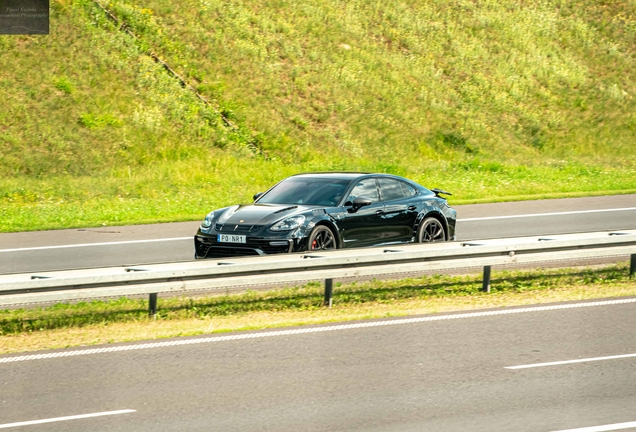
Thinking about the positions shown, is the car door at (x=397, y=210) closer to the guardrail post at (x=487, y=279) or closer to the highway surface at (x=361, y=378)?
the guardrail post at (x=487, y=279)

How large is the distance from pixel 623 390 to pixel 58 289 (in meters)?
5.94

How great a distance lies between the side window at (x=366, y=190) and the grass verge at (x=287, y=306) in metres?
1.78

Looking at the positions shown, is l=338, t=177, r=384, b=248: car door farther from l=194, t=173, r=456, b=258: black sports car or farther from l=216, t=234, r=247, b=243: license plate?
l=216, t=234, r=247, b=243: license plate

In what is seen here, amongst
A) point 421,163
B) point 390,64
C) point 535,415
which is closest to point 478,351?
point 535,415

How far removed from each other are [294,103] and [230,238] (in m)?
20.7

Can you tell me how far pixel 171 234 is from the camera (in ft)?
63.1

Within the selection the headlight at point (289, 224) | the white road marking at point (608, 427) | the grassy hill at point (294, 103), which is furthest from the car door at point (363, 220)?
the white road marking at point (608, 427)

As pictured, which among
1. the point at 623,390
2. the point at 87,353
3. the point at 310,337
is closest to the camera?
the point at 623,390

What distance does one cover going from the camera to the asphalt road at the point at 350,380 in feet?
23.0

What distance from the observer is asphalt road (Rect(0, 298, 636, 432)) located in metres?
7.02

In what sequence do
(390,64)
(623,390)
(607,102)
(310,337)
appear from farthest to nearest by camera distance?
(607,102)
(390,64)
(310,337)
(623,390)

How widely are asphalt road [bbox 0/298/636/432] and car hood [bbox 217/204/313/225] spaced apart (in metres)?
3.54

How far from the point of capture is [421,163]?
3192 cm

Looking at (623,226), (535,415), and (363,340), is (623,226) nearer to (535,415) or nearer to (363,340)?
→ (363,340)
